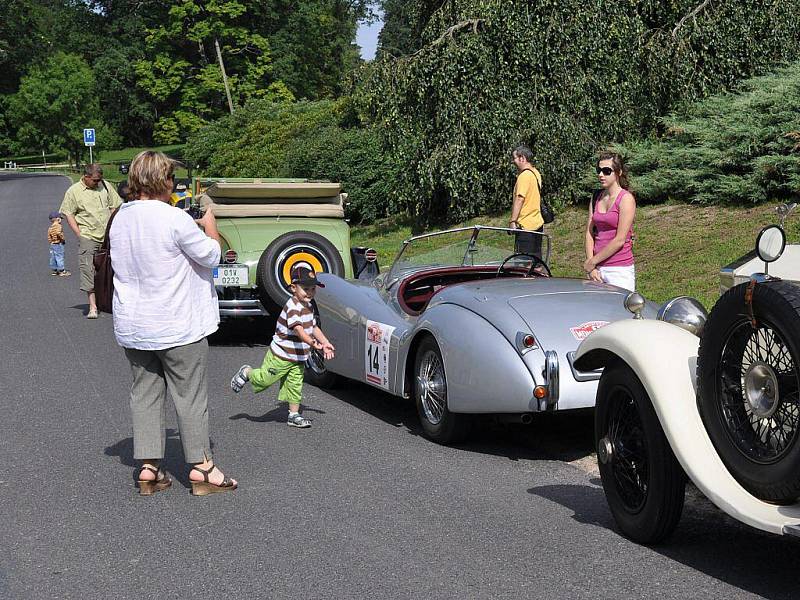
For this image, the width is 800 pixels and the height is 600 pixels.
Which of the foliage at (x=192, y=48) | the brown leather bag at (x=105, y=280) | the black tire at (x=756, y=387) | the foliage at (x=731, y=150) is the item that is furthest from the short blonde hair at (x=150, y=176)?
the foliage at (x=192, y=48)

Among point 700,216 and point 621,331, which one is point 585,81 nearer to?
point 700,216

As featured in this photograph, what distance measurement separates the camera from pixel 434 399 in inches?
271

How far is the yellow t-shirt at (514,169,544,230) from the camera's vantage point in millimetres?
10219

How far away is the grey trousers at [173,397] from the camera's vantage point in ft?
18.8

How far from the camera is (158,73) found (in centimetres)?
5625

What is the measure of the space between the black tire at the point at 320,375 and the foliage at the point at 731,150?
743cm

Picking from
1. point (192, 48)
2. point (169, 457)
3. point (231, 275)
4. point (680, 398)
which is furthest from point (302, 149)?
point (192, 48)

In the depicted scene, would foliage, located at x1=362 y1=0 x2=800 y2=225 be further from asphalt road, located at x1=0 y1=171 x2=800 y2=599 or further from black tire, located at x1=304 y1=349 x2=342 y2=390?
asphalt road, located at x1=0 y1=171 x2=800 y2=599

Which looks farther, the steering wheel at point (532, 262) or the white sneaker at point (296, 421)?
the steering wheel at point (532, 262)

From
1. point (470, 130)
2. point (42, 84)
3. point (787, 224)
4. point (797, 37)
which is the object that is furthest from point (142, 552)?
point (42, 84)

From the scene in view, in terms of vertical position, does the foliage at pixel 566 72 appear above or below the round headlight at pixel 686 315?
above

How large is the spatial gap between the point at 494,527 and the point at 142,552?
1626 millimetres

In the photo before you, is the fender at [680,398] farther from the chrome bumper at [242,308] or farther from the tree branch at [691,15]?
the tree branch at [691,15]

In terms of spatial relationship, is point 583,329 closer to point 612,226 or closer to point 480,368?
point 480,368
